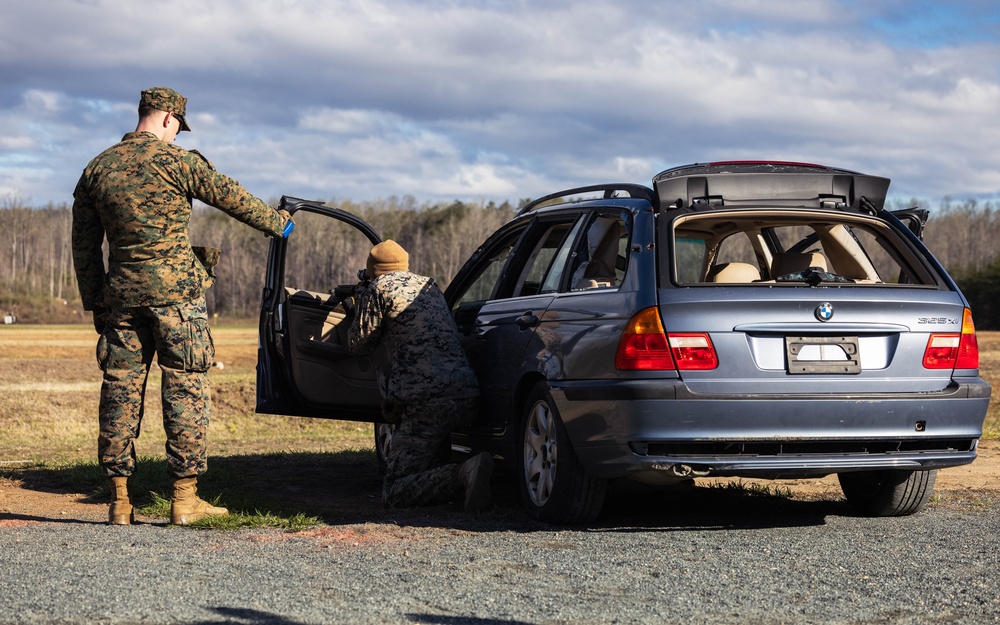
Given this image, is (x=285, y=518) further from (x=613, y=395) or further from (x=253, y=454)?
(x=253, y=454)

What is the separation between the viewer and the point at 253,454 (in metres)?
11.3

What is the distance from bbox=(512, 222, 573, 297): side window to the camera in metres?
7.02

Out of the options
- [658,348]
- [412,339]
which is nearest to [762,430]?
[658,348]

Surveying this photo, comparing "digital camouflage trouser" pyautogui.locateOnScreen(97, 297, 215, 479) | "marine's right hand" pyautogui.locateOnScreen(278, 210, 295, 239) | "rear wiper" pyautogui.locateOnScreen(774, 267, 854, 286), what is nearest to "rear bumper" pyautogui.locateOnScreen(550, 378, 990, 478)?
"rear wiper" pyautogui.locateOnScreen(774, 267, 854, 286)

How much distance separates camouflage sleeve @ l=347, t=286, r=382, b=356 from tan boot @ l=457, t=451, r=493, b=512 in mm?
1054

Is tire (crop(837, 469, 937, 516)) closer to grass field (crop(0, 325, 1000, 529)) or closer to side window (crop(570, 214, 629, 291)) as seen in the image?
side window (crop(570, 214, 629, 291))

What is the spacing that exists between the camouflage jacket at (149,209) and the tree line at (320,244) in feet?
329

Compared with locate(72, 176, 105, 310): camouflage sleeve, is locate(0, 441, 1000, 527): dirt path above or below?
below

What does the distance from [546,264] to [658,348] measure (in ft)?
5.31

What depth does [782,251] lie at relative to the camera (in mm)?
7828

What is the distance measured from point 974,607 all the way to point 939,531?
1831mm

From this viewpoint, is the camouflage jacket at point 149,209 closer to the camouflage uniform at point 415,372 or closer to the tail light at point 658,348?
the camouflage uniform at point 415,372

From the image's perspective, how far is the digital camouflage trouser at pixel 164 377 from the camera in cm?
671

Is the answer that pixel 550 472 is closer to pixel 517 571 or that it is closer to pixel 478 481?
pixel 478 481
